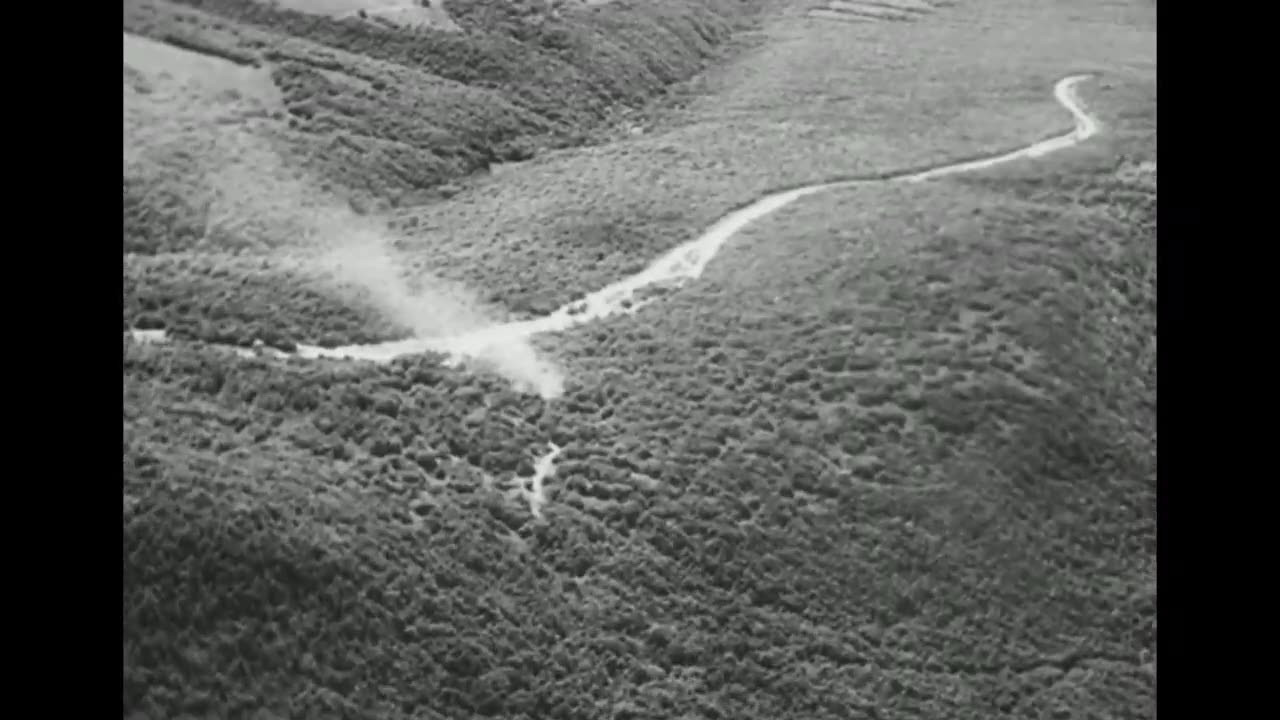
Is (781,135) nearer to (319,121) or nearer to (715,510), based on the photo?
(319,121)

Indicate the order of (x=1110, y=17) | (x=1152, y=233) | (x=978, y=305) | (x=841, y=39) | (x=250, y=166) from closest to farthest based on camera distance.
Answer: (x=250, y=166) → (x=978, y=305) → (x=1152, y=233) → (x=841, y=39) → (x=1110, y=17)

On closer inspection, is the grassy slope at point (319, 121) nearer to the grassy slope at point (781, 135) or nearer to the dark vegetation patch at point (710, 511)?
the grassy slope at point (781, 135)

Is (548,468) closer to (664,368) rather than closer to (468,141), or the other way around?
(664,368)

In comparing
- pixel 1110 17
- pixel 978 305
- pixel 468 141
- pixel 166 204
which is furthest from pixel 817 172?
pixel 1110 17

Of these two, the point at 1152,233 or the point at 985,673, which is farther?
the point at 1152,233

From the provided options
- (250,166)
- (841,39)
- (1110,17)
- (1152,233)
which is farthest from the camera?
(1110,17)

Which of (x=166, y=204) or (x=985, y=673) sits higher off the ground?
(x=166, y=204)

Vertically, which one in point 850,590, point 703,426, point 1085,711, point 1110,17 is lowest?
point 1085,711

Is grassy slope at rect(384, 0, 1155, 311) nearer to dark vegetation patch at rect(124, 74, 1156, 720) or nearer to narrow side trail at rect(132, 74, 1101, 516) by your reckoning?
narrow side trail at rect(132, 74, 1101, 516)
